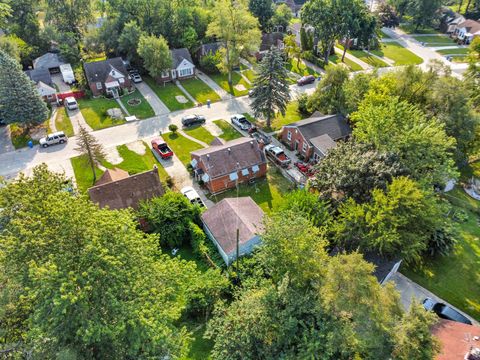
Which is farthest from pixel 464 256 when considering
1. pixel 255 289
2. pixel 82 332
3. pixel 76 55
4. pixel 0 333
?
pixel 76 55

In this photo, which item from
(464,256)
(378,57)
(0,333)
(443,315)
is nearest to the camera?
(0,333)

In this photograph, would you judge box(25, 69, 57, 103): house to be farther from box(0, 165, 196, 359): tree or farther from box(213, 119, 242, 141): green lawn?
box(0, 165, 196, 359): tree

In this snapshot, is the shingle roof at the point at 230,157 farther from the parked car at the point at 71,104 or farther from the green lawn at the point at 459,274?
the parked car at the point at 71,104

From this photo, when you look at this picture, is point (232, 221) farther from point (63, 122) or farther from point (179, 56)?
point (179, 56)

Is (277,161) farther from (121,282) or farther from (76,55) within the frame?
(76,55)

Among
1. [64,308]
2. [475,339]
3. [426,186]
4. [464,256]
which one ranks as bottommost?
[464,256]

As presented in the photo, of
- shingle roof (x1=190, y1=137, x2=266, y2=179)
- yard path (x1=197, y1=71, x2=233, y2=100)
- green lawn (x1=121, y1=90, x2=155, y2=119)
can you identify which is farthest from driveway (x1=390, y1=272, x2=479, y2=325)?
green lawn (x1=121, y1=90, x2=155, y2=119)

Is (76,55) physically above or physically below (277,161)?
above

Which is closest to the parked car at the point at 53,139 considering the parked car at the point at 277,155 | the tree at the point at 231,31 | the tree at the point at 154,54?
the tree at the point at 154,54
